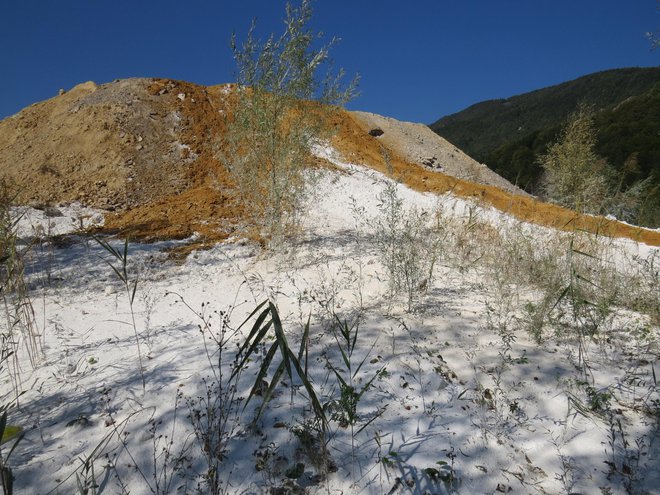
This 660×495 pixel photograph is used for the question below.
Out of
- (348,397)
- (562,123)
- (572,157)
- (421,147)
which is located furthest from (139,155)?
(562,123)

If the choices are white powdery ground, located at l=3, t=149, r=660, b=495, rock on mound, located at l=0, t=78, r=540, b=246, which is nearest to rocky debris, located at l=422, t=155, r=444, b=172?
rock on mound, located at l=0, t=78, r=540, b=246

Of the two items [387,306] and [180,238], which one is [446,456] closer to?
[387,306]

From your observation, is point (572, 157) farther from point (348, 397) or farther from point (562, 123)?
point (348, 397)

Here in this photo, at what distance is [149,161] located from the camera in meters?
11.3

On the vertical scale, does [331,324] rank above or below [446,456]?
above

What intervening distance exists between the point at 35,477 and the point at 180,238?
20.3 ft

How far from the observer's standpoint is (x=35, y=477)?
185cm

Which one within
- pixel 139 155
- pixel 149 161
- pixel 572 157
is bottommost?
pixel 572 157

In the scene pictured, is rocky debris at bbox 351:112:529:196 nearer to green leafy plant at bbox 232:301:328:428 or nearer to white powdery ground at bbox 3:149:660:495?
white powdery ground at bbox 3:149:660:495

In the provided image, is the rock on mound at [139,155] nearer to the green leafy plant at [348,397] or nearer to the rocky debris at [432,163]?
the rocky debris at [432,163]

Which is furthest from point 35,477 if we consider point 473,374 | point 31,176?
point 31,176

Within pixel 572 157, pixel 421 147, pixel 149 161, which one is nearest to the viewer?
pixel 149 161

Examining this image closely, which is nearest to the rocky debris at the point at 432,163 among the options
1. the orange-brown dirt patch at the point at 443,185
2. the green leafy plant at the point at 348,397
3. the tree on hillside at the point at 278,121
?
the orange-brown dirt patch at the point at 443,185

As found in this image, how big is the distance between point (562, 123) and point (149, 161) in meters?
14.4
